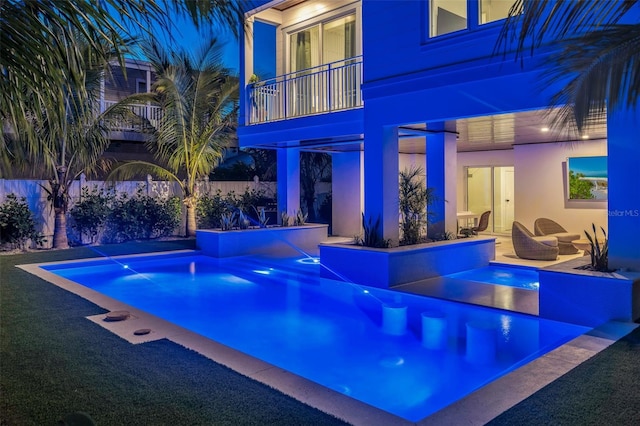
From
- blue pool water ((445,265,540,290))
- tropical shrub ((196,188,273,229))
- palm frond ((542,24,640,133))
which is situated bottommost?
blue pool water ((445,265,540,290))

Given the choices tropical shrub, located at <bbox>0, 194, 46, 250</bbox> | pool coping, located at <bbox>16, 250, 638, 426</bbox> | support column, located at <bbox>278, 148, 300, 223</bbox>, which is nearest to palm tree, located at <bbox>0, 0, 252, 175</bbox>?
pool coping, located at <bbox>16, 250, 638, 426</bbox>

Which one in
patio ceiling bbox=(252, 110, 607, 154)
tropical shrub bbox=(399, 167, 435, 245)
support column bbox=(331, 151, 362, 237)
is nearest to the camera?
patio ceiling bbox=(252, 110, 607, 154)

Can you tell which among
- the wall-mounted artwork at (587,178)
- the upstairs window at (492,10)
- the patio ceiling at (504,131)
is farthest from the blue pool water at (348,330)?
the wall-mounted artwork at (587,178)

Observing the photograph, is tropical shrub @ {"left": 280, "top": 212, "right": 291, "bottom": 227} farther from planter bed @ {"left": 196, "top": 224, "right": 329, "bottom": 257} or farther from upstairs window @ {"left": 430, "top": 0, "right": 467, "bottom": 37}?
upstairs window @ {"left": 430, "top": 0, "right": 467, "bottom": 37}

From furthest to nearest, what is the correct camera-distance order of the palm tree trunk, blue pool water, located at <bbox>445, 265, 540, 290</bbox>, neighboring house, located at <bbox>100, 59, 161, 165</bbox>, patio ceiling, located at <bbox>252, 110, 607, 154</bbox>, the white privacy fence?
neighboring house, located at <bbox>100, 59, 161, 165</bbox>
the white privacy fence
the palm tree trunk
patio ceiling, located at <bbox>252, 110, 607, 154</bbox>
blue pool water, located at <bbox>445, 265, 540, 290</bbox>

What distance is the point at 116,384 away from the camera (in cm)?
441

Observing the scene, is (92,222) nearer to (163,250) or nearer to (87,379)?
(163,250)

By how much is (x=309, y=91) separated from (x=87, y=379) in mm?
11855

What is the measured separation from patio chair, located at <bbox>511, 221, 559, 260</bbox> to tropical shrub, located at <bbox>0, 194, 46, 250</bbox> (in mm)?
12058

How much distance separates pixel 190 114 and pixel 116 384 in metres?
12.0

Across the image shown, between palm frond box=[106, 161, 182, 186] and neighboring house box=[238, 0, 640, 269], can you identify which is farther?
palm frond box=[106, 161, 182, 186]

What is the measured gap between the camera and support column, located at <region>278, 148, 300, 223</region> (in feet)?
50.7

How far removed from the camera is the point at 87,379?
178 inches

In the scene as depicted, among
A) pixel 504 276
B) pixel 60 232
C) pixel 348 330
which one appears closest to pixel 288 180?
pixel 60 232
